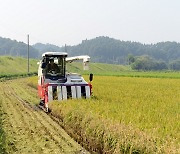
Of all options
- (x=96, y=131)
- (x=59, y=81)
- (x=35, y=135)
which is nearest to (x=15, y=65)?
(x=59, y=81)

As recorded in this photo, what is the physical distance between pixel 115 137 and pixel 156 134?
0.96 metres

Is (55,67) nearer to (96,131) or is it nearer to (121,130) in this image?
(96,131)

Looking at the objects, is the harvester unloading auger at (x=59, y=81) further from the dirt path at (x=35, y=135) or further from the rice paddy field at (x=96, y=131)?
the rice paddy field at (x=96, y=131)

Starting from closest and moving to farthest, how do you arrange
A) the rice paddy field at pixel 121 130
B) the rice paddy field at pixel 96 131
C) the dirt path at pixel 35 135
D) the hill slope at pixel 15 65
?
1. the rice paddy field at pixel 121 130
2. the rice paddy field at pixel 96 131
3. the dirt path at pixel 35 135
4. the hill slope at pixel 15 65

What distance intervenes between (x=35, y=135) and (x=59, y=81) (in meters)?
6.57

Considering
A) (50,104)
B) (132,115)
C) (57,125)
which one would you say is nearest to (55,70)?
(50,104)

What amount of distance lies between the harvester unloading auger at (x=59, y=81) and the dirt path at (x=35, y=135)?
43.6 inches

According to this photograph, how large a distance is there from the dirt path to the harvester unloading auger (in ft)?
3.63

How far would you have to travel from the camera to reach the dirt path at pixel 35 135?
8680 millimetres

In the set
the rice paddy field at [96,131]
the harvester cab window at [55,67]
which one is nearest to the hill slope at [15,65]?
the harvester cab window at [55,67]

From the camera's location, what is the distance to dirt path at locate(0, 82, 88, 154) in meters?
8.68

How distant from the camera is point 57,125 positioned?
1194 cm

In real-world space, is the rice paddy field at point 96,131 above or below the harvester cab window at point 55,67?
below

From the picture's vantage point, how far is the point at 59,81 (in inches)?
655
